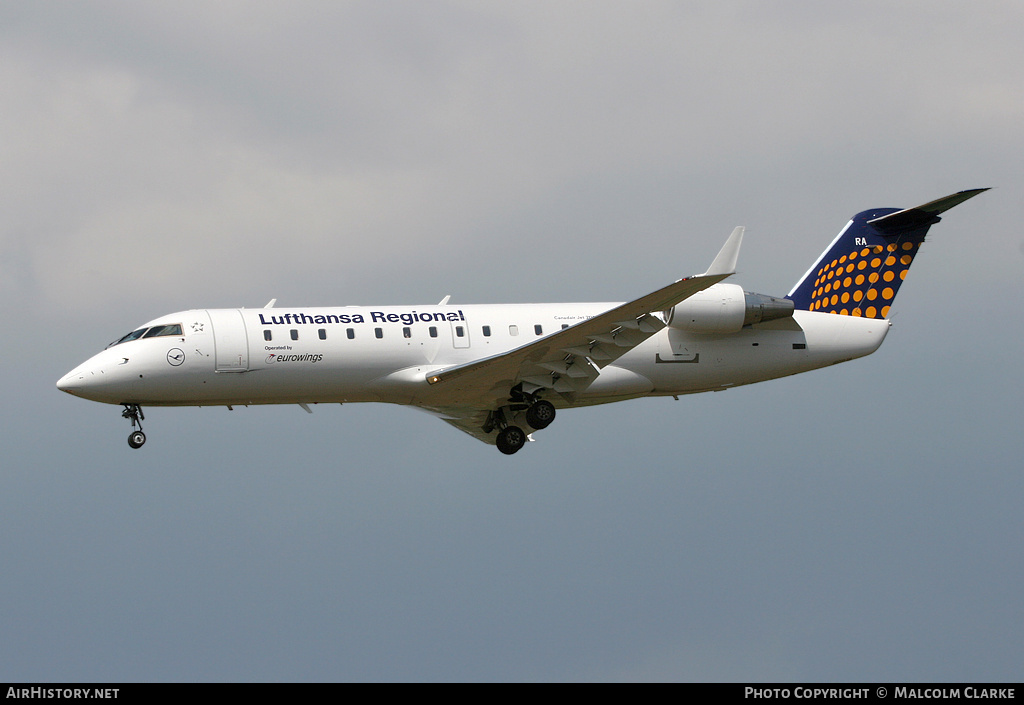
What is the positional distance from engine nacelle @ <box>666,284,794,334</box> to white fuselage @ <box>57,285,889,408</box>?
0.46m

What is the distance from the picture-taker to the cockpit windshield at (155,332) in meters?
31.8

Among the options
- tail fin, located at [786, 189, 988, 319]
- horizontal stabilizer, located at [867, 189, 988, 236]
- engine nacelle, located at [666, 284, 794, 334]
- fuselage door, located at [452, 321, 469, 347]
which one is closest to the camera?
fuselage door, located at [452, 321, 469, 347]

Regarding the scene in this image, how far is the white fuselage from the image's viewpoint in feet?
103

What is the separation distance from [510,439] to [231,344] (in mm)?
7413

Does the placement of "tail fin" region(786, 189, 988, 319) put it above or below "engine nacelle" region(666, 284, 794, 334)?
above

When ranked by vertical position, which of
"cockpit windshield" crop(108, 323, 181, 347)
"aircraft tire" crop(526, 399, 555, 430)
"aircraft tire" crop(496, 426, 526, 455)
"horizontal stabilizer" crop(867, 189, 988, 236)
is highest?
"horizontal stabilizer" crop(867, 189, 988, 236)

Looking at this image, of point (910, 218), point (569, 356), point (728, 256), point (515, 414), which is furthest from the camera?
point (910, 218)

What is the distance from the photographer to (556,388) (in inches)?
1303

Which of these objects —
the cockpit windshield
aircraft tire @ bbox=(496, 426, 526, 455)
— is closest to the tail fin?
aircraft tire @ bbox=(496, 426, 526, 455)

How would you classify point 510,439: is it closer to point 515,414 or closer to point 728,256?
point 515,414

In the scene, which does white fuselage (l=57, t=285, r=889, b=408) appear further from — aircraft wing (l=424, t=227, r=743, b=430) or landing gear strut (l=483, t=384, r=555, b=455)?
landing gear strut (l=483, t=384, r=555, b=455)

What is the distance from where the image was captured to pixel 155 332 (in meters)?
31.9

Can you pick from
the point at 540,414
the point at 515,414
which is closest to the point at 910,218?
the point at 540,414

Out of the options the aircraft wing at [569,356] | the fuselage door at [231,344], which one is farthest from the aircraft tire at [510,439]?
the fuselage door at [231,344]
